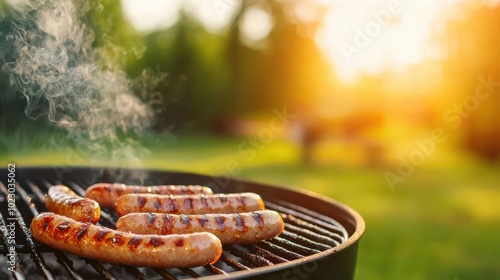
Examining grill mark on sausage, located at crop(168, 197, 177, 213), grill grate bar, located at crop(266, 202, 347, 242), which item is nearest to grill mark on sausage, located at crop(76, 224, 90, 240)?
grill mark on sausage, located at crop(168, 197, 177, 213)

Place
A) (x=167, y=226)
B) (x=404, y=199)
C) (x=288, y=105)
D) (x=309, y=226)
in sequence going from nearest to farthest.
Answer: (x=167, y=226) < (x=309, y=226) < (x=404, y=199) < (x=288, y=105)

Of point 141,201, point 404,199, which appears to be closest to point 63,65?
point 141,201

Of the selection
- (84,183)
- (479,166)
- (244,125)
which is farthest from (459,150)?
(84,183)

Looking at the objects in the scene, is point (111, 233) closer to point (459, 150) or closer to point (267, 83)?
point (459, 150)

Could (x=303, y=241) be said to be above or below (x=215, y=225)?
below

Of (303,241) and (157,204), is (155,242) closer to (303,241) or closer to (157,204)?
(157,204)
